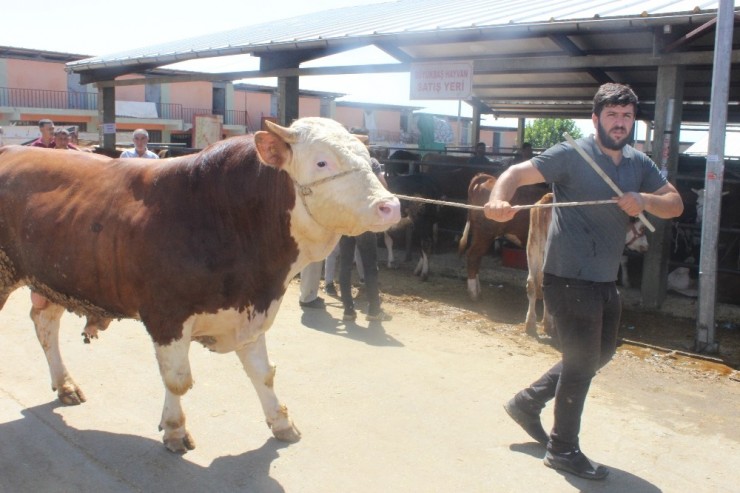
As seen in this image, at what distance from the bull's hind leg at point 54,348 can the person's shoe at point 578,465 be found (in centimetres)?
300

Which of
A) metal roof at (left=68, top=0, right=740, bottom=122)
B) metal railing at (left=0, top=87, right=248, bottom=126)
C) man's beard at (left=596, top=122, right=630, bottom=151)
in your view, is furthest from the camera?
metal railing at (left=0, top=87, right=248, bottom=126)

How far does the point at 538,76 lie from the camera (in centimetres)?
1170

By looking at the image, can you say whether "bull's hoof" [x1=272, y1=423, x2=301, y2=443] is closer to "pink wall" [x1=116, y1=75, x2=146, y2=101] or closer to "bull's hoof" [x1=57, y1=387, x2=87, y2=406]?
"bull's hoof" [x1=57, y1=387, x2=87, y2=406]

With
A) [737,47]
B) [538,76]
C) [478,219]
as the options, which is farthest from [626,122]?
[538,76]

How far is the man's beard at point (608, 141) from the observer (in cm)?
342

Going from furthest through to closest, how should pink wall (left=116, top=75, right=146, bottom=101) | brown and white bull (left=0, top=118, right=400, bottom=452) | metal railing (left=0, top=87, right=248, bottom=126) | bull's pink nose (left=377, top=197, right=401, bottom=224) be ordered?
pink wall (left=116, top=75, right=146, bottom=101) < metal railing (left=0, top=87, right=248, bottom=126) < brown and white bull (left=0, top=118, right=400, bottom=452) < bull's pink nose (left=377, top=197, right=401, bottom=224)

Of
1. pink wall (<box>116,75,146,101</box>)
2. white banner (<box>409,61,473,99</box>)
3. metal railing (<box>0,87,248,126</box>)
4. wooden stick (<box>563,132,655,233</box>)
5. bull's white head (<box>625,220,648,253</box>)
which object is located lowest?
bull's white head (<box>625,220,648,253</box>)

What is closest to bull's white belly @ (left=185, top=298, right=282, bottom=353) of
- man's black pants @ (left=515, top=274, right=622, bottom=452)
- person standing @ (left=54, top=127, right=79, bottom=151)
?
man's black pants @ (left=515, top=274, right=622, bottom=452)

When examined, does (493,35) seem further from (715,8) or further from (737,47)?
(737,47)

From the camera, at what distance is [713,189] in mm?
6113

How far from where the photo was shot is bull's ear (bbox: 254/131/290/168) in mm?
3257

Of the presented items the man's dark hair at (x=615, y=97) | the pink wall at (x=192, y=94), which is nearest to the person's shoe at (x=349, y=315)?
the man's dark hair at (x=615, y=97)

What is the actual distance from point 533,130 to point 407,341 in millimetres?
52103

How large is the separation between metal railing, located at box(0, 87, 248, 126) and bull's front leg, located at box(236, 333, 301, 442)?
3552 centimetres
